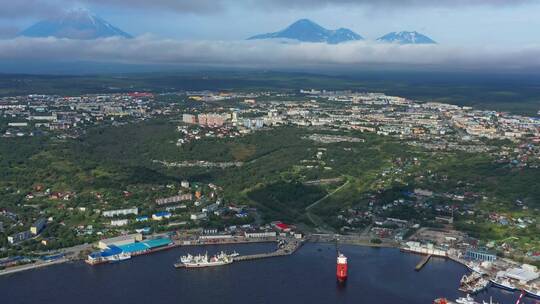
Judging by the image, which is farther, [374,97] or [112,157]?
[374,97]

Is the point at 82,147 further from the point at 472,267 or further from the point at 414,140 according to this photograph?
the point at 472,267

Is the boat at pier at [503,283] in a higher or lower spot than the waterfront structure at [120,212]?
lower

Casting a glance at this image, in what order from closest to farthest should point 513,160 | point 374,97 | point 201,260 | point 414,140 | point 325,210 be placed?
point 201,260 < point 325,210 < point 513,160 < point 414,140 < point 374,97

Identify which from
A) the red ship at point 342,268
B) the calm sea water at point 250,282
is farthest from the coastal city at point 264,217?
the red ship at point 342,268

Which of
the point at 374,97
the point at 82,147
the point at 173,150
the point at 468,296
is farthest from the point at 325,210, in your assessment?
the point at 374,97

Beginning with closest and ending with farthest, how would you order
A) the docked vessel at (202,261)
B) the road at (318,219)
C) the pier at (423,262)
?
the pier at (423,262)
the docked vessel at (202,261)
the road at (318,219)

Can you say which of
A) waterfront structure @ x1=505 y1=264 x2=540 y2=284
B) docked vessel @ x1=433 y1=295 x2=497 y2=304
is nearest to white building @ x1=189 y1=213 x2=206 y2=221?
docked vessel @ x1=433 y1=295 x2=497 y2=304

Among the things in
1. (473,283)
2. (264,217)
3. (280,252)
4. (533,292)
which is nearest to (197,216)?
(264,217)

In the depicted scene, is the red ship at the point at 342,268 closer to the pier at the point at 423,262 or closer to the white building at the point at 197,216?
the pier at the point at 423,262
